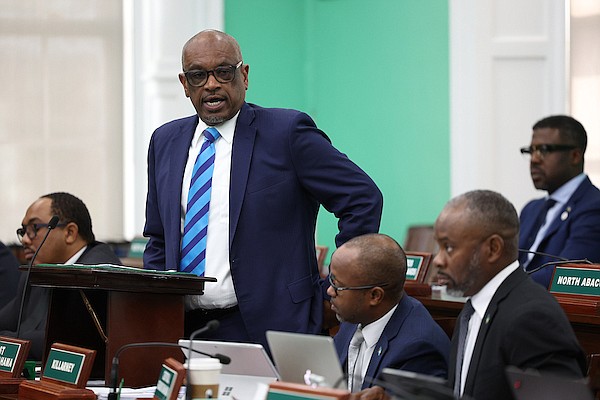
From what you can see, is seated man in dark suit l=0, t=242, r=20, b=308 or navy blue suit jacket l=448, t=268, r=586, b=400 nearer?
navy blue suit jacket l=448, t=268, r=586, b=400

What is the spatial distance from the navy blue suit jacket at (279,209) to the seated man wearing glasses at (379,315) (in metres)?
0.28

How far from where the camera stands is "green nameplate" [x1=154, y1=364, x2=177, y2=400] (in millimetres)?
Answer: 2623

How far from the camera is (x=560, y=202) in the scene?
4996mm

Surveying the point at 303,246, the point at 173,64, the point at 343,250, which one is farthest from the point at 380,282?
the point at 173,64

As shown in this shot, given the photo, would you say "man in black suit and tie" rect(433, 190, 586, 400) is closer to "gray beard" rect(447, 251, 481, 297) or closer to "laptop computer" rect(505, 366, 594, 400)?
"gray beard" rect(447, 251, 481, 297)

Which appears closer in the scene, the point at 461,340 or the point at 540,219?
the point at 461,340

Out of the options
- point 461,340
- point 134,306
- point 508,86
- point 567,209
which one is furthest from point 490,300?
point 508,86

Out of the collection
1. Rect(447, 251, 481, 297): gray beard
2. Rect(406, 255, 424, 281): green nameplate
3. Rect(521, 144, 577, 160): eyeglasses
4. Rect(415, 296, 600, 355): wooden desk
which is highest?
Rect(521, 144, 577, 160): eyeglasses

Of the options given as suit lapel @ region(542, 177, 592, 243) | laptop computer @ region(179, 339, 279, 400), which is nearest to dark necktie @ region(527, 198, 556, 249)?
suit lapel @ region(542, 177, 592, 243)

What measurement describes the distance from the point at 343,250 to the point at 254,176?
0.46 m

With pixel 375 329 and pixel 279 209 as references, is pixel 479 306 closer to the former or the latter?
pixel 375 329

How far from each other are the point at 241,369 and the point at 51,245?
186cm

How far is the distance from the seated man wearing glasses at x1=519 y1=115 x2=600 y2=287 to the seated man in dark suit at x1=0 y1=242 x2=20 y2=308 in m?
2.22

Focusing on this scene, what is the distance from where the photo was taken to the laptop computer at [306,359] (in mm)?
2463
